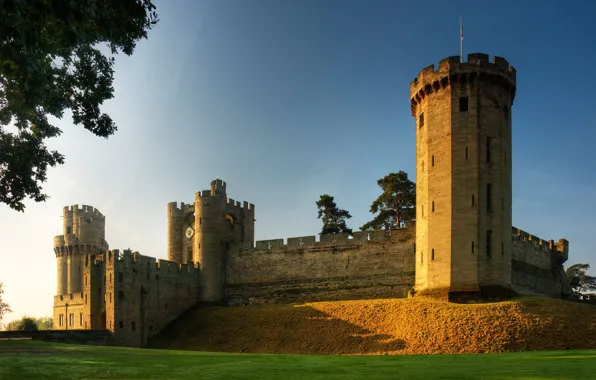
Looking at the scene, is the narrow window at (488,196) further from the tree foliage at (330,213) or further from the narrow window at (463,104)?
the tree foliage at (330,213)

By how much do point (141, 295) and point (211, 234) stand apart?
8.53 m

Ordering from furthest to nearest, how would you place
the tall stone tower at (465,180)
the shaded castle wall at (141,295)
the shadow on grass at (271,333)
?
the shaded castle wall at (141,295) → the tall stone tower at (465,180) → the shadow on grass at (271,333)

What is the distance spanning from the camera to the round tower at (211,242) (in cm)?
4753

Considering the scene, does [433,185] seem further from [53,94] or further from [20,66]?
[20,66]

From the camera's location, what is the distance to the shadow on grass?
33.2 meters

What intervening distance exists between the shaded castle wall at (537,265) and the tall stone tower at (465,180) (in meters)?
4.51

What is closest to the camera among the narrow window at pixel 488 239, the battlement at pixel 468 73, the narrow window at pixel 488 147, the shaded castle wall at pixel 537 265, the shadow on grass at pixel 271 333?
the shadow on grass at pixel 271 333

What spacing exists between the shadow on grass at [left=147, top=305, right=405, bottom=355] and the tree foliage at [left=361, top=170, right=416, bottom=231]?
18.2 m

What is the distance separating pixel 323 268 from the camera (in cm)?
4447

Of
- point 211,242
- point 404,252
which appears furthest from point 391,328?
point 211,242

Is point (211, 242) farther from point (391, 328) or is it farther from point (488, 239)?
point (488, 239)

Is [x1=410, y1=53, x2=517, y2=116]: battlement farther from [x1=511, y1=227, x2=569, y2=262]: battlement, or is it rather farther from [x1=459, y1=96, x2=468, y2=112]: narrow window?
[x1=511, y1=227, x2=569, y2=262]: battlement

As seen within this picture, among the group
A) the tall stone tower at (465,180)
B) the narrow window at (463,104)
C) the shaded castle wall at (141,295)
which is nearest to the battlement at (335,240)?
the tall stone tower at (465,180)

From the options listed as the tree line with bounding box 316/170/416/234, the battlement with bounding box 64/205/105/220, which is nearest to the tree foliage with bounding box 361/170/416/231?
the tree line with bounding box 316/170/416/234
